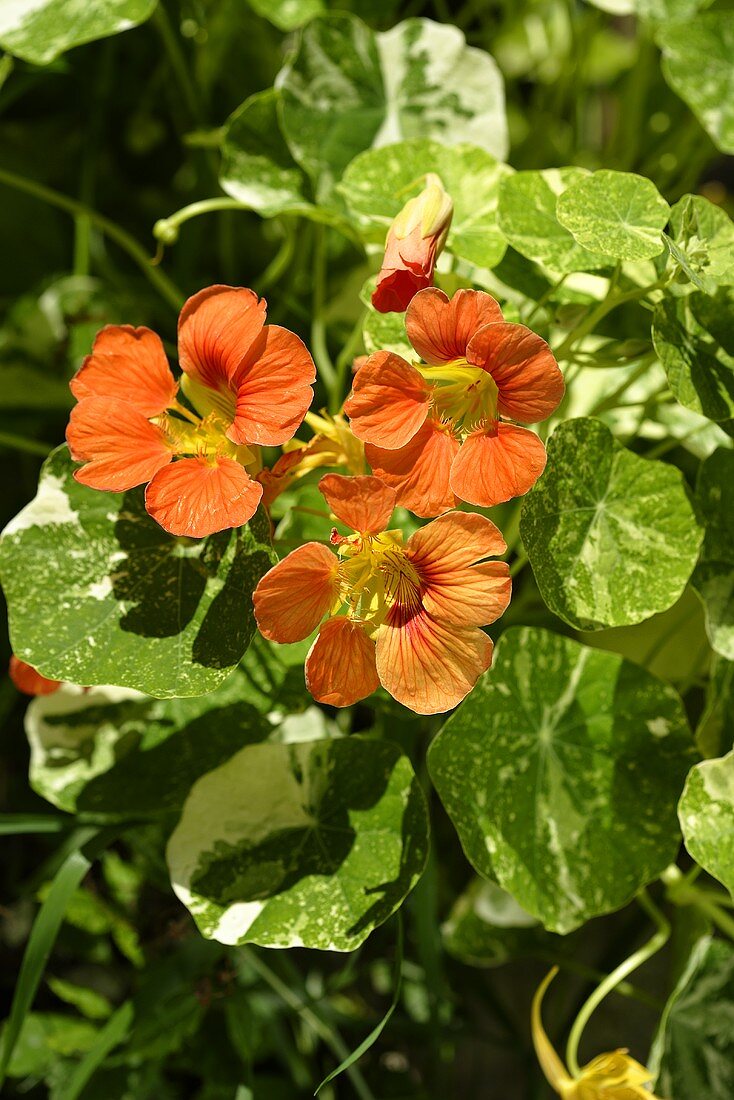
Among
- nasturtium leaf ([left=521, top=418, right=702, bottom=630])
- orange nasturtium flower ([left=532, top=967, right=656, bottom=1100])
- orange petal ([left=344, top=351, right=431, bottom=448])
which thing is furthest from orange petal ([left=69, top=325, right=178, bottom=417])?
orange nasturtium flower ([left=532, top=967, right=656, bottom=1100])

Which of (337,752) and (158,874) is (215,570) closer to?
(337,752)

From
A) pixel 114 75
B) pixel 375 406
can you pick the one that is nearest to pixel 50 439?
pixel 114 75

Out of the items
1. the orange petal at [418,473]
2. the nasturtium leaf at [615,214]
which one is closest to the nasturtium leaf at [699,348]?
the nasturtium leaf at [615,214]

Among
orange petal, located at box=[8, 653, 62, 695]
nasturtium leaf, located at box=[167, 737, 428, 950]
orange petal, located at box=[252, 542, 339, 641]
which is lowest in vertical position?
nasturtium leaf, located at box=[167, 737, 428, 950]

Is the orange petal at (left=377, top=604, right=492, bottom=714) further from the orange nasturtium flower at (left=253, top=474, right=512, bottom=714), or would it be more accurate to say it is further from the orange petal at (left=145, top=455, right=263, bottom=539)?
the orange petal at (left=145, top=455, right=263, bottom=539)

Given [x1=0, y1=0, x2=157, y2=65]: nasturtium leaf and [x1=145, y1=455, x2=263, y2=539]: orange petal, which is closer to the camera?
[x1=145, y1=455, x2=263, y2=539]: orange petal

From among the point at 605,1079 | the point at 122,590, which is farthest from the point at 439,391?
the point at 605,1079
